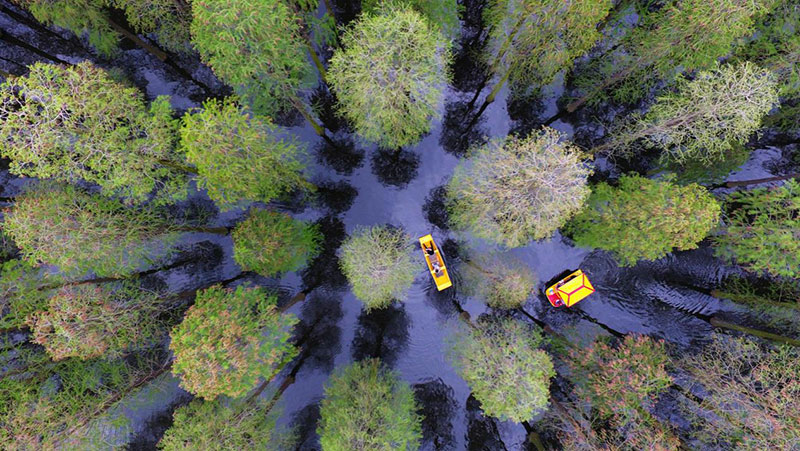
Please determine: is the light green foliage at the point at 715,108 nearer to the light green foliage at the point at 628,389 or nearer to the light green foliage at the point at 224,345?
the light green foliage at the point at 628,389

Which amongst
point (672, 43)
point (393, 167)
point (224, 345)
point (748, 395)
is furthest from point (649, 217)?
point (224, 345)

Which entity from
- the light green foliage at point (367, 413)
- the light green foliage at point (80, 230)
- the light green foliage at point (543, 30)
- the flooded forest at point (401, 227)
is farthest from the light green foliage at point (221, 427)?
the light green foliage at point (543, 30)

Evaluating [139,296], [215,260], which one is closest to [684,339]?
[215,260]

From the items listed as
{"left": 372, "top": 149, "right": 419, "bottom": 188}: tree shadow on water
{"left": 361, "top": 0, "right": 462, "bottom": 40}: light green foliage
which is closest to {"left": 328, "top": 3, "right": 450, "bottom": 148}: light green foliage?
{"left": 361, "top": 0, "right": 462, "bottom": 40}: light green foliage

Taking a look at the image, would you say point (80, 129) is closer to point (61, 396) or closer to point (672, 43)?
point (61, 396)

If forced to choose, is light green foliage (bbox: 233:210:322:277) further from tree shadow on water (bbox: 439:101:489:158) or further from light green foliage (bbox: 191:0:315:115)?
tree shadow on water (bbox: 439:101:489:158)

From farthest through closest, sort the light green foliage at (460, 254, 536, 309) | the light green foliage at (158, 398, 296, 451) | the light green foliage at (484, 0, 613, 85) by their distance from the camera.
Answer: the light green foliage at (460, 254, 536, 309)
the light green foliage at (158, 398, 296, 451)
the light green foliage at (484, 0, 613, 85)
